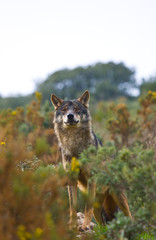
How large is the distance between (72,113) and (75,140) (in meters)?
0.49

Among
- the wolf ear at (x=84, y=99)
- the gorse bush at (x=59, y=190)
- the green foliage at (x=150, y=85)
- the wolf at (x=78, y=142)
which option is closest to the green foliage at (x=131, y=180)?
the gorse bush at (x=59, y=190)

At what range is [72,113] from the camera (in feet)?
19.7

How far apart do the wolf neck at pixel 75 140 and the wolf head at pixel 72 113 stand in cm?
11

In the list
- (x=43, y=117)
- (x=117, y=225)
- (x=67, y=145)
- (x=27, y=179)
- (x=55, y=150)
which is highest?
(x=43, y=117)

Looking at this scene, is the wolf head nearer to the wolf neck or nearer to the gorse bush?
the wolf neck

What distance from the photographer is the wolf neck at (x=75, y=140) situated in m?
5.87

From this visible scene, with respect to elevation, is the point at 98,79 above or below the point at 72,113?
above

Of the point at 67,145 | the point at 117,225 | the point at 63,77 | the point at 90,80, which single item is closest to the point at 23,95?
the point at 63,77

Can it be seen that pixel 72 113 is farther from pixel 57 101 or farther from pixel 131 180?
pixel 131 180

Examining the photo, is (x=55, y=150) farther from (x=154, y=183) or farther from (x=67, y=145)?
(x=154, y=183)

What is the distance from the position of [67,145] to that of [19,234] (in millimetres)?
3083

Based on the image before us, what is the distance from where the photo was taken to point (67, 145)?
594 centimetres

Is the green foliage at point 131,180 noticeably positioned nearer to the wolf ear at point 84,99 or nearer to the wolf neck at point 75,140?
the wolf neck at point 75,140

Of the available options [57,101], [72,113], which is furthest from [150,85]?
[72,113]
